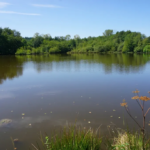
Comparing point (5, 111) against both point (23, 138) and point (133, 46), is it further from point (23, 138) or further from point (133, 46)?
point (133, 46)

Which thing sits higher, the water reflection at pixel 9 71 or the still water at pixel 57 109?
the water reflection at pixel 9 71

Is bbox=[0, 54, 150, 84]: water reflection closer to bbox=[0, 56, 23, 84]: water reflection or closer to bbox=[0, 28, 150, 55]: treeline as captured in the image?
bbox=[0, 56, 23, 84]: water reflection

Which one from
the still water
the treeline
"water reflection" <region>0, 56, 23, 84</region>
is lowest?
the still water

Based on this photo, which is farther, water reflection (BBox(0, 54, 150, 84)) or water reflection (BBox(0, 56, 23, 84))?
water reflection (BBox(0, 54, 150, 84))

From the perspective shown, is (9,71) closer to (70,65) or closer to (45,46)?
(70,65)

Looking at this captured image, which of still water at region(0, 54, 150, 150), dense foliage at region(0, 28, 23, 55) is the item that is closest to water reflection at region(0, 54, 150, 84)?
still water at region(0, 54, 150, 150)

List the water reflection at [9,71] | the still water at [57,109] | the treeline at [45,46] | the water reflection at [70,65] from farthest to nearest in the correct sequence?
1. the treeline at [45,46]
2. the water reflection at [70,65]
3. the water reflection at [9,71]
4. the still water at [57,109]

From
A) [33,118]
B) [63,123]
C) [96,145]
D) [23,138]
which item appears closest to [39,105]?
[33,118]

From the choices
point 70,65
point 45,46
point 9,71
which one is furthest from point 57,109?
point 45,46

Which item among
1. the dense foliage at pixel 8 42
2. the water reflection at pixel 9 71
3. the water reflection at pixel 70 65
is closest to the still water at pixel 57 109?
the water reflection at pixel 9 71

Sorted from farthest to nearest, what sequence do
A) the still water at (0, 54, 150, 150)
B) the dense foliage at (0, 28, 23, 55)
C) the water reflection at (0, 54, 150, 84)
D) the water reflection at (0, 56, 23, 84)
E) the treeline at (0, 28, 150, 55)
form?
1. the treeline at (0, 28, 150, 55)
2. the dense foliage at (0, 28, 23, 55)
3. the water reflection at (0, 54, 150, 84)
4. the water reflection at (0, 56, 23, 84)
5. the still water at (0, 54, 150, 150)

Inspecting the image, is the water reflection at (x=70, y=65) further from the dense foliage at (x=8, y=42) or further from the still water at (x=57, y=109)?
the dense foliage at (x=8, y=42)

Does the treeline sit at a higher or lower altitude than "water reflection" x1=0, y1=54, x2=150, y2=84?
higher

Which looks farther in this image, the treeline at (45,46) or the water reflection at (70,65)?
the treeline at (45,46)
